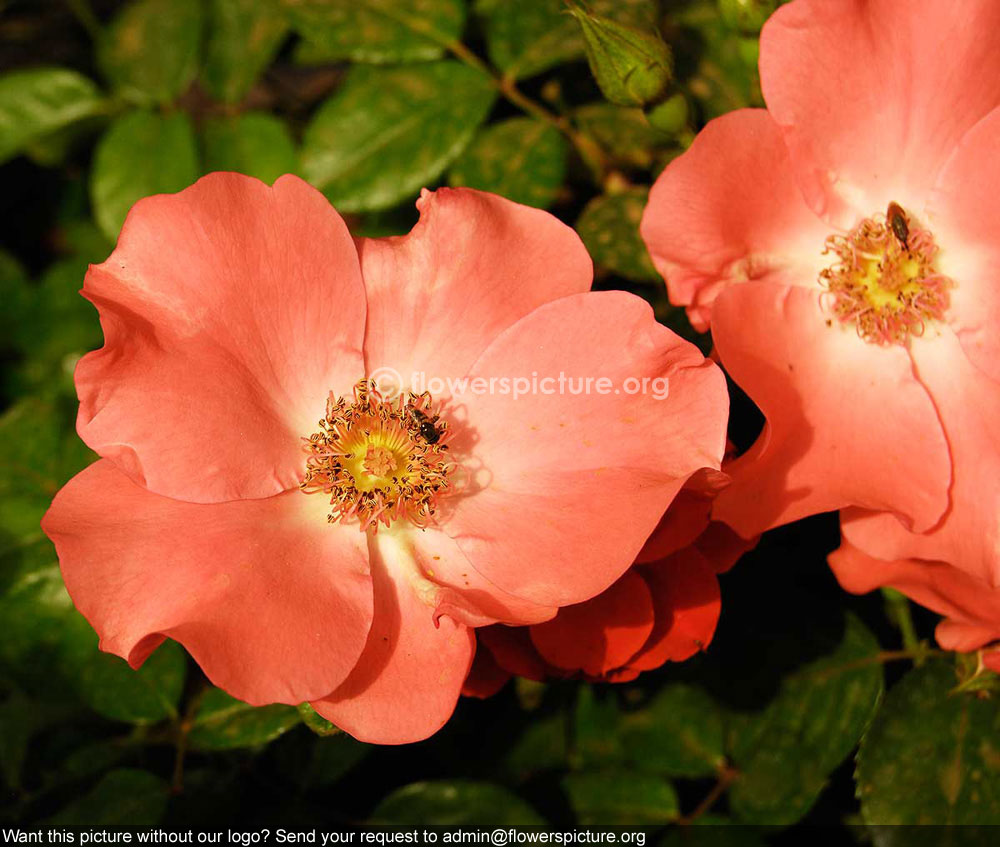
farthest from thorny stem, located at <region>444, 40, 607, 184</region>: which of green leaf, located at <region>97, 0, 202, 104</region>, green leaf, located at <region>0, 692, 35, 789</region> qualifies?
green leaf, located at <region>0, 692, 35, 789</region>

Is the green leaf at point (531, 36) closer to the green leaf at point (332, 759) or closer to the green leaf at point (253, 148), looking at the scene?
the green leaf at point (253, 148)

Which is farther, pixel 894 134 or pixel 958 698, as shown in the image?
pixel 958 698

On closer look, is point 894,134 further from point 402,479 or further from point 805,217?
point 402,479

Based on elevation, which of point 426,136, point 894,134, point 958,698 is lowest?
point 958,698

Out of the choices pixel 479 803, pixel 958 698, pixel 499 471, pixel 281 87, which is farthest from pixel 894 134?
pixel 281 87

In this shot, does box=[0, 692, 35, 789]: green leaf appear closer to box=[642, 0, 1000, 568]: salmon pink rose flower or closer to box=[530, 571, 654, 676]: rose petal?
box=[530, 571, 654, 676]: rose petal

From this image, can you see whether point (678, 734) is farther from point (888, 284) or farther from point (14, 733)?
point (14, 733)
